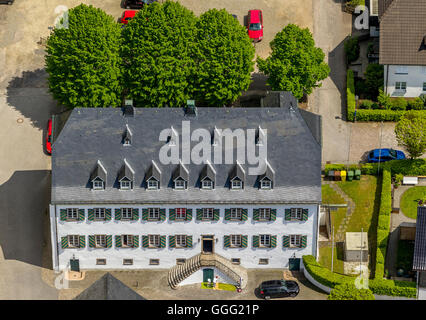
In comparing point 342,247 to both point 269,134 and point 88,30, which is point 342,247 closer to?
point 269,134

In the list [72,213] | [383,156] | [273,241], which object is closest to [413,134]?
[383,156]

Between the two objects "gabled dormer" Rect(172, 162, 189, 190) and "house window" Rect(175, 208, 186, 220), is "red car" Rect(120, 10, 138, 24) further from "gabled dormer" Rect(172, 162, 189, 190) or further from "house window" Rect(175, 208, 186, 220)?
"house window" Rect(175, 208, 186, 220)

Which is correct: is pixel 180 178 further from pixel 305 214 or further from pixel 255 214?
pixel 305 214

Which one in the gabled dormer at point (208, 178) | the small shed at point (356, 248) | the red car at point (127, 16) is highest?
the red car at point (127, 16)

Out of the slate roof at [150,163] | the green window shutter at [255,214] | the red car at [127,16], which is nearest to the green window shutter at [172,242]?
the slate roof at [150,163]

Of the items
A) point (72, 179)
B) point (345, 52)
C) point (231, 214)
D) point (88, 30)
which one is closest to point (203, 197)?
point (231, 214)

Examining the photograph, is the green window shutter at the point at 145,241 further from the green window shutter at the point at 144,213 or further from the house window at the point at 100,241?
the house window at the point at 100,241
